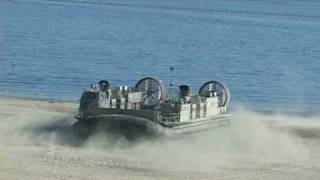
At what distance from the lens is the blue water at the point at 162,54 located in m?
44.1

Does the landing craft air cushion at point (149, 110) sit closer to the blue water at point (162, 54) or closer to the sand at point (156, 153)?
the sand at point (156, 153)

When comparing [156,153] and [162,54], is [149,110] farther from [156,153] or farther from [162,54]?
[162,54]

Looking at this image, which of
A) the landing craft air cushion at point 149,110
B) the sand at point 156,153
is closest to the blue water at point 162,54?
the sand at point 156,153

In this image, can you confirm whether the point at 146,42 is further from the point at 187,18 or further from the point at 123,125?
the point at 123,125

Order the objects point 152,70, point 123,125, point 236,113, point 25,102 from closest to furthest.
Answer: point 123,125 < point 236,113 < point 25,102 < point 152,70

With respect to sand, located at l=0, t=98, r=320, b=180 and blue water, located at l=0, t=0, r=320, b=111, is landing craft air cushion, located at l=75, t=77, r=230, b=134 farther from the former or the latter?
blue water, located at l=0, t=0, r=320, b=111

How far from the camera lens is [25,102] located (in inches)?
1395

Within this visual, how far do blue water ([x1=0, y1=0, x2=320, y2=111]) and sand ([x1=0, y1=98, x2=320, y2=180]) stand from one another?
32.6 ft

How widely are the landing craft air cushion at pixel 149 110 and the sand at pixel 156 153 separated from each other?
0.35 meters

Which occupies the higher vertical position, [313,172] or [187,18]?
[187,18]

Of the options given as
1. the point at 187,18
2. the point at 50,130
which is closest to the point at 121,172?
the point at 50,130

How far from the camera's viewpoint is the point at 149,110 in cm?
2534

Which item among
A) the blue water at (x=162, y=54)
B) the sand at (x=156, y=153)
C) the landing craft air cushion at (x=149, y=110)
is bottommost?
the sand at (x=156, y=153)

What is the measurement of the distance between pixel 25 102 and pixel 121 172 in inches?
592
